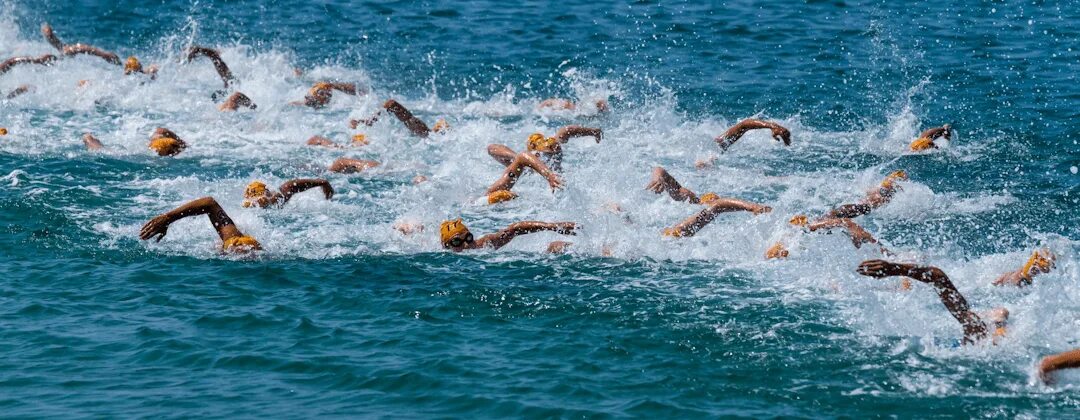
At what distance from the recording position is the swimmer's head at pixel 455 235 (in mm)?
18188

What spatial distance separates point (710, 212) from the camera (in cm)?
1869

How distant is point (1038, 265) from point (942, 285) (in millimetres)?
3190

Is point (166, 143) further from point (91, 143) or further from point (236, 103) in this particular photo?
point (236, 103)

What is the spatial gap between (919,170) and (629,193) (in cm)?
560

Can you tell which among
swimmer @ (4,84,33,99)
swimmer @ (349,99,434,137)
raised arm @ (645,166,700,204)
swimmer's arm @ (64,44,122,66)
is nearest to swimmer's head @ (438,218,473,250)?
raised arm @ (645,166,700,204)

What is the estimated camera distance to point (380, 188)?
2234 centimetres

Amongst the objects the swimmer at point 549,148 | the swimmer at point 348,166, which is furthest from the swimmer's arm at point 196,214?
the swimmer at point 549,148

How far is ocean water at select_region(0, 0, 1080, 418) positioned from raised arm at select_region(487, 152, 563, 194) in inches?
20.1

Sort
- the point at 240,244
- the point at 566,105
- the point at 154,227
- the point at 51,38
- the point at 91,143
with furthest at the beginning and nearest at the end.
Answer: the point at 51,38 < the point at 566,105 < the point at 91,143 < the point at 240,244 < the point at 154,227

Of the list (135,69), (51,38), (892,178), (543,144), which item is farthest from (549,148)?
(51,38)

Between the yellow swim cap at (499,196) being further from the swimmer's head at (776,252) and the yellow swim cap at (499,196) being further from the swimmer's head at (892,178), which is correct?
the swimmer's head at (892,178)

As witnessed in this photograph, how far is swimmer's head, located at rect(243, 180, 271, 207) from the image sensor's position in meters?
20.4

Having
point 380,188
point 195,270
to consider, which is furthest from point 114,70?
point 195,270

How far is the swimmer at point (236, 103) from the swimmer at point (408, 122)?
253 centimetres
